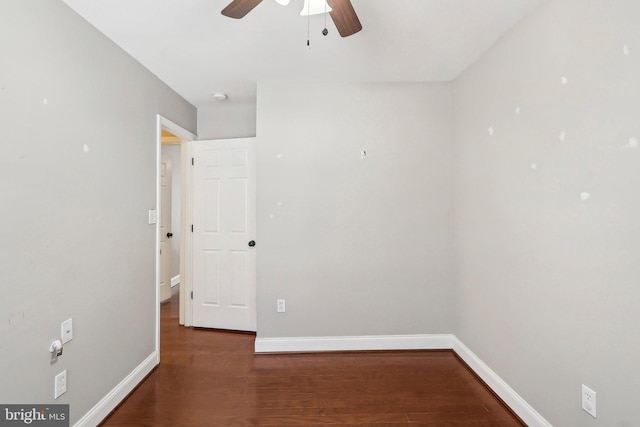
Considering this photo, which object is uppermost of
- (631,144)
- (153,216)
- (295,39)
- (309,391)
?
(295,39)

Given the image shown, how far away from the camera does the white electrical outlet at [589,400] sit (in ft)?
4.49

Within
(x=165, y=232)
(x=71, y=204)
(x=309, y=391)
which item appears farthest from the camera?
(x=165, y=232)

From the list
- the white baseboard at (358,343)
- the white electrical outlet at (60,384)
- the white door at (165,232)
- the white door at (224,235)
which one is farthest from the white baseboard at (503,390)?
the white door at (165,232)

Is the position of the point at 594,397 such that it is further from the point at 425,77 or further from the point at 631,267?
the point at 425,77

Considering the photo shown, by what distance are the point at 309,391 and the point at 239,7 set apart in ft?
8.02

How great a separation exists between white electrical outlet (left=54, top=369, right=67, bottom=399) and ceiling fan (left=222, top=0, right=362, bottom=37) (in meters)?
2.10

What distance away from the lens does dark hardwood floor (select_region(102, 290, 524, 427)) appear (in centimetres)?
184

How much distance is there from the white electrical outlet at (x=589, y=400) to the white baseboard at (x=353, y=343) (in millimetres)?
1327

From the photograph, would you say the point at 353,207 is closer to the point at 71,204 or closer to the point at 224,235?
the point at 224,235

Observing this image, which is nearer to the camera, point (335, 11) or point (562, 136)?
point (335, 11)

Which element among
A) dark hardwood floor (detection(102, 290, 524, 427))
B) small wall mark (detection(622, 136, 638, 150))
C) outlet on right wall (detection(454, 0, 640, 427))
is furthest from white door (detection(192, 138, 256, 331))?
small wall mark (detection(622, 136, 638, 150))

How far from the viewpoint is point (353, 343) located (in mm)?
2701

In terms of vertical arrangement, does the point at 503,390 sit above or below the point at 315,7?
below

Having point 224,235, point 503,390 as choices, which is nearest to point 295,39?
point 224,235
